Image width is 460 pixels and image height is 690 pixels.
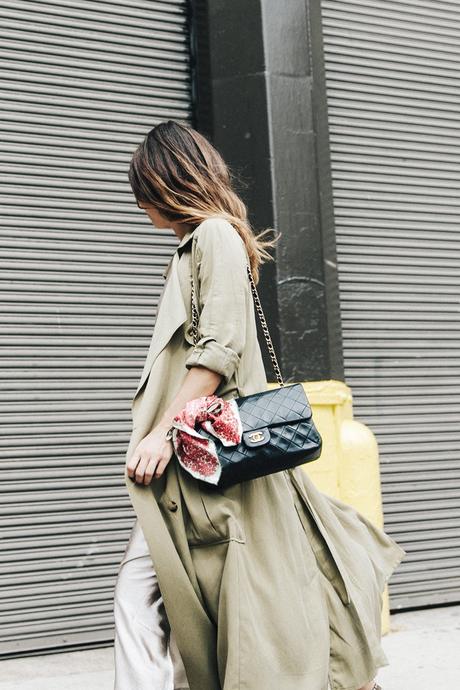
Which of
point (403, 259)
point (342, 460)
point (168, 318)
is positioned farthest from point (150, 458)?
point (403, 259)

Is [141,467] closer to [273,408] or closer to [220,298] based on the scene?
[273,408]

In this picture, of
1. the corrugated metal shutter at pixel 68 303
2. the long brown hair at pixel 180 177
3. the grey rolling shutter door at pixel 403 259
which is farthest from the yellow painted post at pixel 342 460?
the long brown hair at pixel 180 177

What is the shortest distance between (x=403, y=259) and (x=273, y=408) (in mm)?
3871

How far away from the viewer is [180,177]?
2.90 metres

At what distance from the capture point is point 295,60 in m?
5.51

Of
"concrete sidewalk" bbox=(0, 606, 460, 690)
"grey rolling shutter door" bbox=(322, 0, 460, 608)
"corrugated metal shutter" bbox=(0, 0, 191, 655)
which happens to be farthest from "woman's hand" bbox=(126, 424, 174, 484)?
"grey rolling shutter door" bbox=(322, 0, 460, 608)

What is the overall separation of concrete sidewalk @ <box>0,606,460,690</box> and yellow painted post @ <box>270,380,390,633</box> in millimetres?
292

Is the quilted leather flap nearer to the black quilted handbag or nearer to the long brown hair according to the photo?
the black quilted handbag

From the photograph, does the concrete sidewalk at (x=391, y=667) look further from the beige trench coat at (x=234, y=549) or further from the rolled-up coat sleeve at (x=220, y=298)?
the rolled-up coat sleeve at (x=220, y=298)

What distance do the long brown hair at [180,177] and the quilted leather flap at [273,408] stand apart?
0.53m

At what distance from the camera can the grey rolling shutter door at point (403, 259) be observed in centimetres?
615

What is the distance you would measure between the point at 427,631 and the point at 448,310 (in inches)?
87.2

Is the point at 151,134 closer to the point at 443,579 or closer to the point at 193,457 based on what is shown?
the point at 193,457

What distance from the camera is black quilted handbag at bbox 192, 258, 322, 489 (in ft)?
8.60
